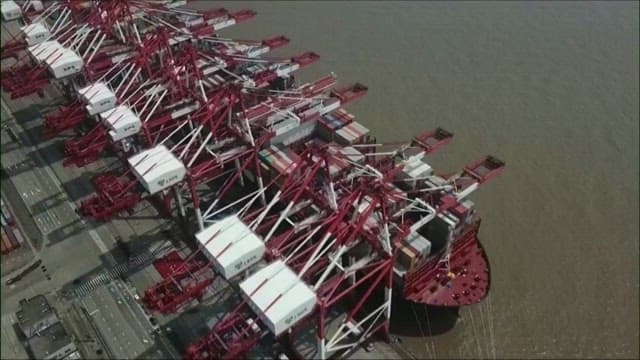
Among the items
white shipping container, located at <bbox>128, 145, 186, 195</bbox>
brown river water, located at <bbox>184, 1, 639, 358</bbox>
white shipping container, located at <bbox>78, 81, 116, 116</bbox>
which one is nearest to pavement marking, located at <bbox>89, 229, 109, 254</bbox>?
white shipping container, located at <bbox>128, 145, 186, 195</bbox>

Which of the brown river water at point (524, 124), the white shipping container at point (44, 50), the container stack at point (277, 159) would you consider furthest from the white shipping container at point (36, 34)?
the container stack at point (277, 159)

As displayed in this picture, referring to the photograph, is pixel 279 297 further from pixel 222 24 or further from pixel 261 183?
pixel 222 24

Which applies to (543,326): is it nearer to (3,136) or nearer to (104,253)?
(104,253)

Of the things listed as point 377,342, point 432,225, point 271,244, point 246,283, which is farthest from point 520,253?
point 246,283

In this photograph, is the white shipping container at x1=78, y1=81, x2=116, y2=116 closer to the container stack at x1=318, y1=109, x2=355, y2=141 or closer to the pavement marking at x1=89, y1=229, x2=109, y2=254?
the pavement marking at x1=89, y1=229, x2=109, y2=254

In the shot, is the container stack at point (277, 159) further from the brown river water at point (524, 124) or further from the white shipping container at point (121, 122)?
the brown river water at point (524, 124)

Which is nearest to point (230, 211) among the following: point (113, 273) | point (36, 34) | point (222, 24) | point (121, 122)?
point (113, 273)
